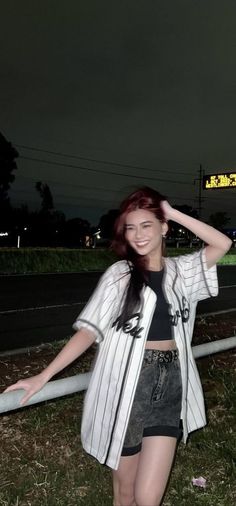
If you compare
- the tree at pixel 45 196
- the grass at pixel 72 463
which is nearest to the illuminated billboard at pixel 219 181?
the tree at pixel 45 196

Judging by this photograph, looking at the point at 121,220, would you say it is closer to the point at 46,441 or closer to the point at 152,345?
the point at 152,345

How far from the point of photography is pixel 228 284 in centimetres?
1939

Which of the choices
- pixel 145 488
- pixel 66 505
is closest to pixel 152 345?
pixel 145 488

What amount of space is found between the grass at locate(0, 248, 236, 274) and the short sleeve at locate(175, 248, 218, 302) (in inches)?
781

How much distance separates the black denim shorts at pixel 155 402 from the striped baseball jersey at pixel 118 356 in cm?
5

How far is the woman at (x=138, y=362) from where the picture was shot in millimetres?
2045

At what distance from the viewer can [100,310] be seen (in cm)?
210

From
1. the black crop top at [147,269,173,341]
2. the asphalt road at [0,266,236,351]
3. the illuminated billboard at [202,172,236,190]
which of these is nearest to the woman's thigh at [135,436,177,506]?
the black crop top at [147,269,173,341]

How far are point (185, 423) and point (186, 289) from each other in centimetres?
62

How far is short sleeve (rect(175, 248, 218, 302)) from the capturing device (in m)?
2.37

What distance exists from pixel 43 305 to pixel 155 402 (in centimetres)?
1064

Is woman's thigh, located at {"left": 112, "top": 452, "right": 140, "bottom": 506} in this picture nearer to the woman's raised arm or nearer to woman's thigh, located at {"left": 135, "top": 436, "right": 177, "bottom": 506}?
woman's thigh, located at {"left": 135, "top": 436, "right": 177, "bottom": 506}

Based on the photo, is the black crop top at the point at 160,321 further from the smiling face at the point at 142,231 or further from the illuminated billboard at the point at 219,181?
the illuminated billboard at the point at 219,181

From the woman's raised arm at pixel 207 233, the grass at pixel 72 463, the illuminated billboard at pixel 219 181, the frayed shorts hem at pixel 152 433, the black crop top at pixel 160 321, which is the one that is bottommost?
the grass at pixel 72 463
